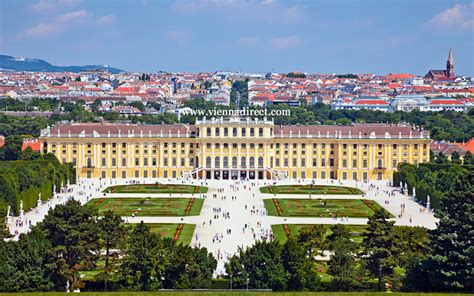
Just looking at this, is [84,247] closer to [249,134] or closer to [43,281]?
[43,281]

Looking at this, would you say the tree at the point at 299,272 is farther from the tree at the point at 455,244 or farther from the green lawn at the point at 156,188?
the green lawn at the point at 156,188

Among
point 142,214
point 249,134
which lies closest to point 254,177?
point 249,134

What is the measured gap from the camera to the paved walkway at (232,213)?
57688 millimetres

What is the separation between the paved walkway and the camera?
57.7m

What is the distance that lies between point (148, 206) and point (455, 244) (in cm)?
3852

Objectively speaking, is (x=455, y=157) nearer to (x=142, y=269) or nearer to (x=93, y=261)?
(x=93, y=261)

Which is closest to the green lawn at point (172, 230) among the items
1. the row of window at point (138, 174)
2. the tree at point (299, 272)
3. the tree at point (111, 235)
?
the tree at point (111, 235)

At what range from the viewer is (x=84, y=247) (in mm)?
42906

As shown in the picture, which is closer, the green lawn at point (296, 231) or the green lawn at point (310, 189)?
the green lawn at point (296, 231)

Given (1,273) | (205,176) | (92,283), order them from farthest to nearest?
(205,176) → (92,283) → (1,273)

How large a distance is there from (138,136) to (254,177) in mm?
13213

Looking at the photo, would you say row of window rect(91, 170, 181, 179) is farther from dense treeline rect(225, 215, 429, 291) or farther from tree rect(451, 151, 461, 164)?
dense treeline rect(225, 215, 429, 291)

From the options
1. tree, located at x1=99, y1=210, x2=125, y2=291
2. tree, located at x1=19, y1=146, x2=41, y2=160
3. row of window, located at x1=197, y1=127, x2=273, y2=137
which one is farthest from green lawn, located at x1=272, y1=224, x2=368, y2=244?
tree, located at x1=19, y1=146, x2=41, y2=160

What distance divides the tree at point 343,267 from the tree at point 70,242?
11.3 metres
